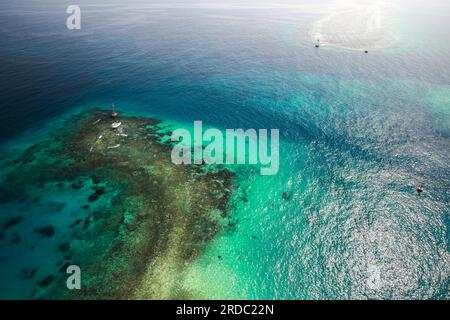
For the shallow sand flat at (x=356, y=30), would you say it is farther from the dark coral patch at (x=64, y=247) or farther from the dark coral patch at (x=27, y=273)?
the dark coral patch at (x=27, y=273)

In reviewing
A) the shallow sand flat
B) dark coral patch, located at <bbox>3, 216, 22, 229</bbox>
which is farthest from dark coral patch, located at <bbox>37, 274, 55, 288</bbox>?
the shallow sand flat

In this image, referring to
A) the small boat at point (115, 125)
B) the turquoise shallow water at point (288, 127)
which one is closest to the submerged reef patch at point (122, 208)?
the small boat at point (115, 125)

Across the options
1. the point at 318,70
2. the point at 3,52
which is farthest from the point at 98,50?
the point at 318,70

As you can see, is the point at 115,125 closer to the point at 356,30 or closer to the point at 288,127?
the point at 288,127

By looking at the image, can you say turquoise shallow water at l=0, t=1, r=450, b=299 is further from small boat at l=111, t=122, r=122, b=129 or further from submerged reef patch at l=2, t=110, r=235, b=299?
small boat at l=111, t=122, r=122, b=129

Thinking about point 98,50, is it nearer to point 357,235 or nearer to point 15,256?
point 15,256
